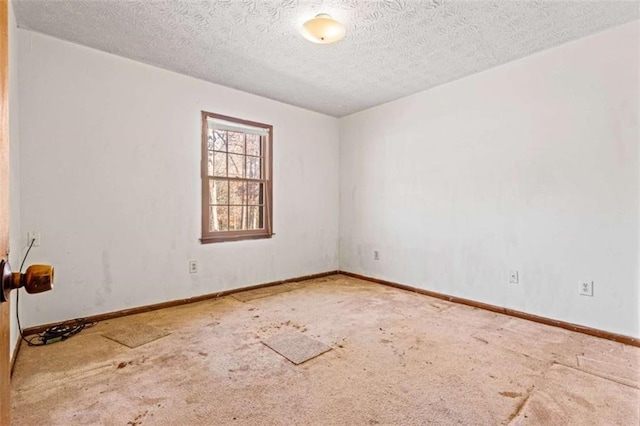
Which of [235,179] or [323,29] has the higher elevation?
[323,29]

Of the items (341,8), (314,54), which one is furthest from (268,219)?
(341,8)

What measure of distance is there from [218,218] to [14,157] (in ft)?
6.14

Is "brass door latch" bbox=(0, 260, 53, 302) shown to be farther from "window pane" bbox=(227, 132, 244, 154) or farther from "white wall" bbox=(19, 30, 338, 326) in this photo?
"window pane" bbox=(227, 132, 244, 154)

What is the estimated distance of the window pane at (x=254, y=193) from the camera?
421cm

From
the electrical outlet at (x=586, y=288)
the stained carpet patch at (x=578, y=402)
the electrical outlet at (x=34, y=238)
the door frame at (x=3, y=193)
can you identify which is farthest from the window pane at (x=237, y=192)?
the electrical outlet at (x=586, y=288)

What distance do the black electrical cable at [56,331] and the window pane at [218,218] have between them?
1.47m

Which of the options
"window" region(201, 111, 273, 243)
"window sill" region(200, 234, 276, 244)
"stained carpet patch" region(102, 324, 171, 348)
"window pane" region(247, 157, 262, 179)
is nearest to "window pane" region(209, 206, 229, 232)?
"window" region(201, 111, 273, 243)

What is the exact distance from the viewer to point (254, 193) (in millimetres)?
4258

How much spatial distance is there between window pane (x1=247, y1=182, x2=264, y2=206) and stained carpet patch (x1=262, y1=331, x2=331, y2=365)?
200cm

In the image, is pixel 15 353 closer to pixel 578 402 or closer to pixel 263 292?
pixel 263 292

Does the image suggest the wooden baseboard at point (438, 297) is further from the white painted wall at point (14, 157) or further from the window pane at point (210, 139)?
the window pane at point (210, 139)

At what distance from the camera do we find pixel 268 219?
431 centimetres

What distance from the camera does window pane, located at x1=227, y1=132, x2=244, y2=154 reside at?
159 inches

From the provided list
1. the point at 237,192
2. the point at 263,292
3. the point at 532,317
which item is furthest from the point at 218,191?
the point at 532,317
